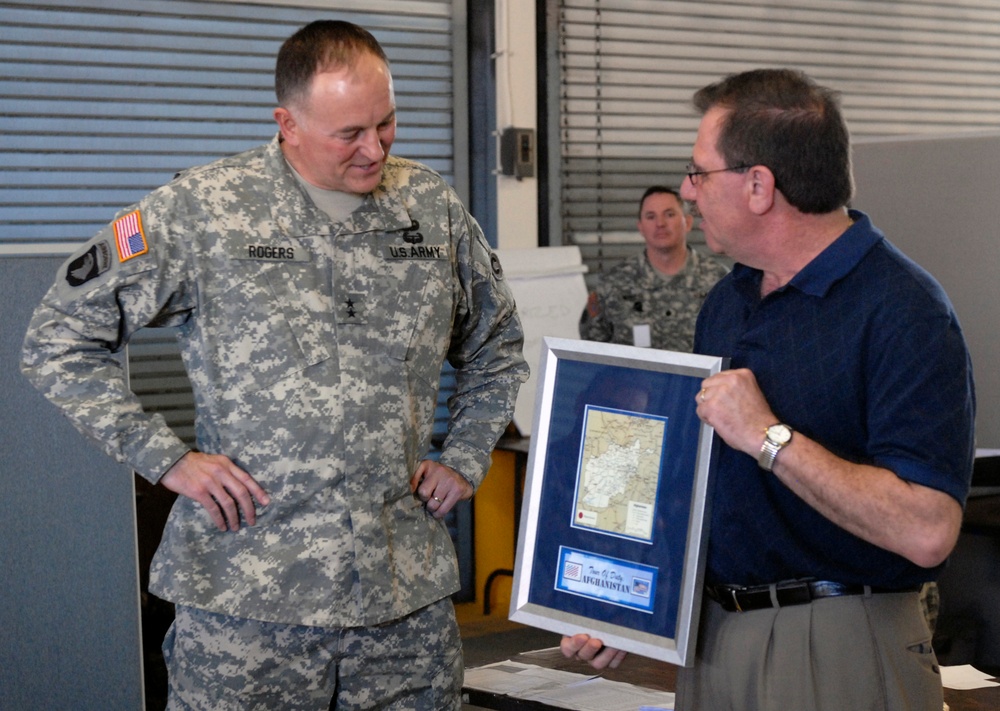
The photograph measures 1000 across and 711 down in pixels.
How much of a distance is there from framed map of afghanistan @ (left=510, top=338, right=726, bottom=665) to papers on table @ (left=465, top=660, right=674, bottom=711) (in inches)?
18.0

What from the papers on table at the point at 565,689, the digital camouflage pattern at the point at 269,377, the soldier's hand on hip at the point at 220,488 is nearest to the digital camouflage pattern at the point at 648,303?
the papers on table at the point at 565,689

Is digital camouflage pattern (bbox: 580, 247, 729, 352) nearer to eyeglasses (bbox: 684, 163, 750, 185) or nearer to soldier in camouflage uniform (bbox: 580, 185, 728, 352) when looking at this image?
soldier in camouflage uniform (bbox: 580, 185, 728, 352)

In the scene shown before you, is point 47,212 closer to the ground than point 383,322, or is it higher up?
higher up

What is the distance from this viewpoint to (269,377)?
188 cm

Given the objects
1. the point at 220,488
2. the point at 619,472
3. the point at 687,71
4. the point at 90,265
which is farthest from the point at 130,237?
the point at 687,71

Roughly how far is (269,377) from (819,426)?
92cm

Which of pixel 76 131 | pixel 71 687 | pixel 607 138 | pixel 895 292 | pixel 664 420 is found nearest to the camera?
pixel 895 292

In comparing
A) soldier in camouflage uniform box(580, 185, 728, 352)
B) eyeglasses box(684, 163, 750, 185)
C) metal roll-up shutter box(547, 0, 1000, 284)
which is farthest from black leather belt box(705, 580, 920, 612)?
metal roll-up shutter box(547, 0, 1000, 284)

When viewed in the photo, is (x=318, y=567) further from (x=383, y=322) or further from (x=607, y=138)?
(x=607, y=138)

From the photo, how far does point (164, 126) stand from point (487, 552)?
2.32m

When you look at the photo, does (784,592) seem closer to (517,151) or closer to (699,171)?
(699,171)

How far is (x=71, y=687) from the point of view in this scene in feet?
9.10

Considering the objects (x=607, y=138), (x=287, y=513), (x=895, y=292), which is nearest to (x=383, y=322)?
(x=287, y=513)

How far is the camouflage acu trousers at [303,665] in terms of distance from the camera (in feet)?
6.03
